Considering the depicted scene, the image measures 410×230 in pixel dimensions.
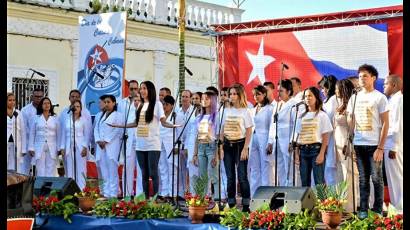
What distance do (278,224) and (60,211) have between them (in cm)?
239

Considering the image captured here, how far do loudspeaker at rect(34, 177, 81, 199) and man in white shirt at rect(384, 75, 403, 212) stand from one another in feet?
11.1

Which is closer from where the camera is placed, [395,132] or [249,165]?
[395,132]

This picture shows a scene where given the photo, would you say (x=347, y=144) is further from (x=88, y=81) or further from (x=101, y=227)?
(x=88, y=81)

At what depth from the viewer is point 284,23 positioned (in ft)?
33.4

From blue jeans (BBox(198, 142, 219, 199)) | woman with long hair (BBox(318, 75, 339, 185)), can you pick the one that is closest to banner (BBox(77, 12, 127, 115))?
blue jeans (BBox(198, 142, 219, 199))

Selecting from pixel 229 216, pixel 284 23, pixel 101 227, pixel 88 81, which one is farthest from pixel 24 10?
pixel 229 216

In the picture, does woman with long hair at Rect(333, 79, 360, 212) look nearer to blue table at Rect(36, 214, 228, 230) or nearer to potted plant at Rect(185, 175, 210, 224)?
potted plant at Rect(185, 175, 210, 224)

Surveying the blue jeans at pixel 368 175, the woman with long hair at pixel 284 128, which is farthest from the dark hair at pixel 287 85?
the blue jeans at pixel 368 175

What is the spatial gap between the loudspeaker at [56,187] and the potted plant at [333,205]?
111 inches

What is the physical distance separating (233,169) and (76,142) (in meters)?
2.90

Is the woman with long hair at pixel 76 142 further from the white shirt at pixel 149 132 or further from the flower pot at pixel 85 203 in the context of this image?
the flower pot at pixel 85 203

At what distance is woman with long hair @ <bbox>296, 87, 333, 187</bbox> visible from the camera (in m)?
7.05

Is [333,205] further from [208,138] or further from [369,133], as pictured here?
[208,138]

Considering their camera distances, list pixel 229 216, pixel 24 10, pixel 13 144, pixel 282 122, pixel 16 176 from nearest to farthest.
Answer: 1. pixel 16 176
2. pixel 229 216
3. pixel 282 122
4. pixel 13 144
5. pixel 24 10
